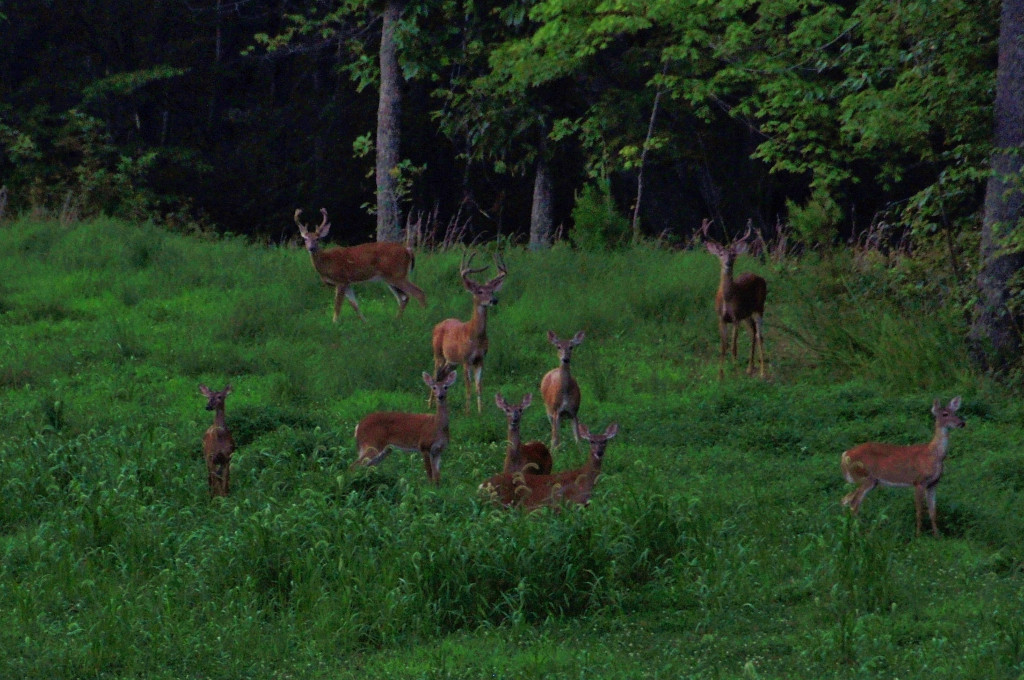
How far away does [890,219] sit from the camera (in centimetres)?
2855

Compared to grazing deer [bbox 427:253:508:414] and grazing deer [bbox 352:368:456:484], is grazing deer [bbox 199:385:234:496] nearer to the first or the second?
grazing deer [bbox 352:368:456:484]

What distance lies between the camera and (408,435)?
1084 centimetres

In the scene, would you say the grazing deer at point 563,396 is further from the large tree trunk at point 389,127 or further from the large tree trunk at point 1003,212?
the large tree trunk at point 389,127

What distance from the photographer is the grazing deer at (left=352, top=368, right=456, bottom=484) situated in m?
10.7

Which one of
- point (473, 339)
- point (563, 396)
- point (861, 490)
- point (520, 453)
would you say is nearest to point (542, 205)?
point (473, 339)

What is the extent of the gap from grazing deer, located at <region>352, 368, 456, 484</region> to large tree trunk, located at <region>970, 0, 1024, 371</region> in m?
5.30

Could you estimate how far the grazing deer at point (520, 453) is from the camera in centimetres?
1045

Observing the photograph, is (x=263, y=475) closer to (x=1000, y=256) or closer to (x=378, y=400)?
(x=378, y=400)

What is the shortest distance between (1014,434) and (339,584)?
601 centimetres

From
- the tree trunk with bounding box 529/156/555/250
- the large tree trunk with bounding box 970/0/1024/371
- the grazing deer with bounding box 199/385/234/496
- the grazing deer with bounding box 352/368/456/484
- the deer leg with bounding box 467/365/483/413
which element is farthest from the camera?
the tree trunk with bounding box 529/156/555/250

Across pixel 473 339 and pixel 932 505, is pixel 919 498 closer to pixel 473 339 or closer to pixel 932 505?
pixel 932 505

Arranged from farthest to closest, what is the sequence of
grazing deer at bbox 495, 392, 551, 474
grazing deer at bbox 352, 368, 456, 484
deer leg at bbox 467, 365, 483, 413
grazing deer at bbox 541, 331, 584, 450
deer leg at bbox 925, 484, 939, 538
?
deer leg at bbox 467, 365, 483, 413, grazing deer at bbox 541, 331, 584, 450, grazing deer at bbox 352, 368, 456, 484, grazing deer at bbox 495, 392, 551, 474, deer leg at bbox 925, 484, 939, 538

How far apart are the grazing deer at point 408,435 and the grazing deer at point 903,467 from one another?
109 inches

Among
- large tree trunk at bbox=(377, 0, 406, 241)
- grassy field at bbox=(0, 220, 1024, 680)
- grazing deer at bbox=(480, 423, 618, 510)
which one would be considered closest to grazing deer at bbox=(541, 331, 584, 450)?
grassy field at bbox=(0, 220, 1024, 680)
